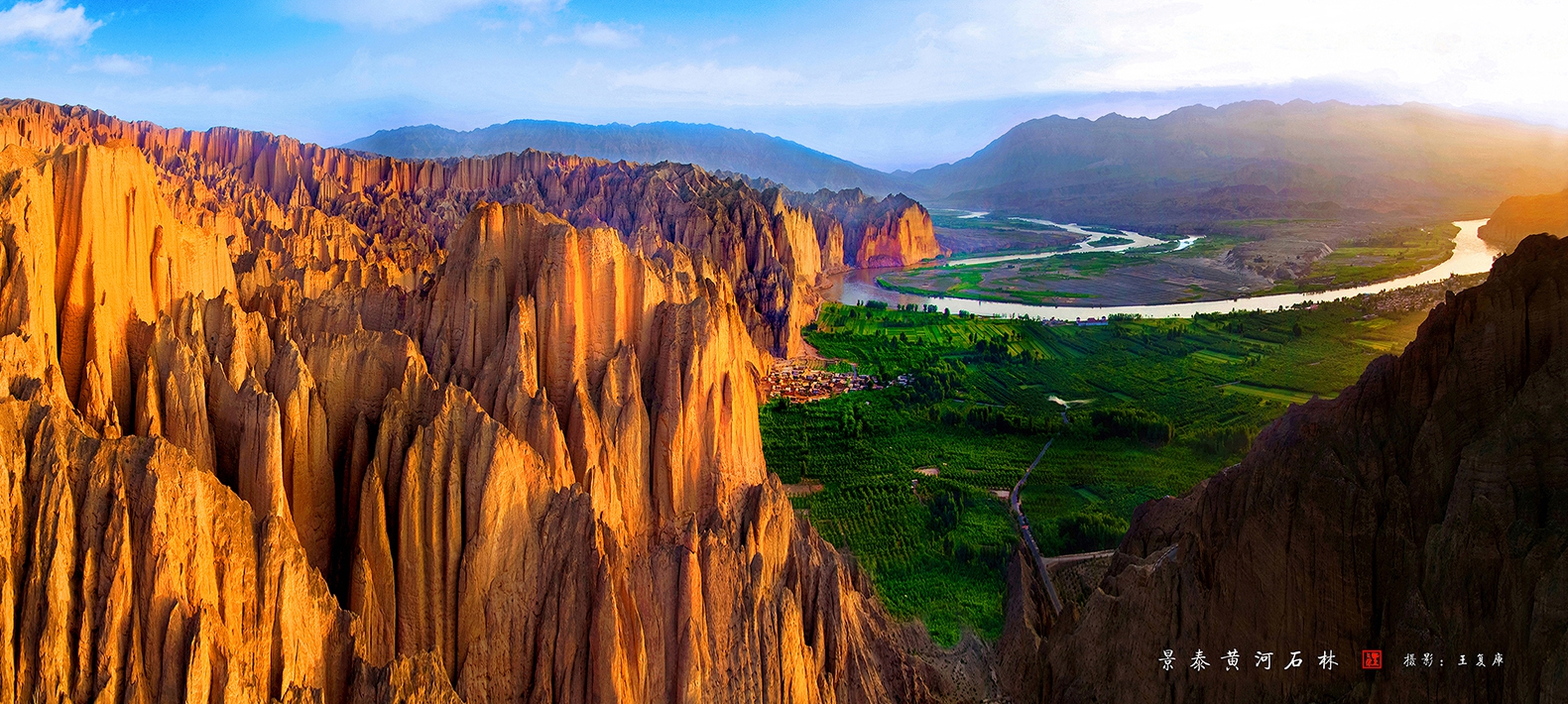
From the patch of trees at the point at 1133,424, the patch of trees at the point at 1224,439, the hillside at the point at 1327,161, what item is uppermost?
the hillside at the point at 1327,161

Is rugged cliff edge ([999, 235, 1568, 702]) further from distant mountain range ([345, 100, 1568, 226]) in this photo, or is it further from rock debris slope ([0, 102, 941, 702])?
rock debris slope ([0, 102, 941, 702])

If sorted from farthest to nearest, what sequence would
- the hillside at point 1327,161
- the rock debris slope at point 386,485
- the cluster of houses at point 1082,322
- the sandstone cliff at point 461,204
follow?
the sandstone cliff at point 461,204
the cluster of houses at point 1082,322
the hillside at point 1327,161
the rock debris slope at point 386,485

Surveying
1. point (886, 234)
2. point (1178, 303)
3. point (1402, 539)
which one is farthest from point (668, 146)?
point (1402, 539)

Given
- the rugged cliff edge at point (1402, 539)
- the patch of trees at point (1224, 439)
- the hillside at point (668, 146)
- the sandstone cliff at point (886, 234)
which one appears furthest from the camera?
the hillside at point (668, 146)

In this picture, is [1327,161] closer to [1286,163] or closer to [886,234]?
[1286,163]

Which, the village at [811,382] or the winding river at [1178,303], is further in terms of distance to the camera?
the village at [811,382]

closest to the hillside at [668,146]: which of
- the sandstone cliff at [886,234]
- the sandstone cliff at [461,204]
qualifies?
the sandstone cliff at [886,234]

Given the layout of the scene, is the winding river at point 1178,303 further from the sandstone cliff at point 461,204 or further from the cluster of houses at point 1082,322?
the sandstone cliff at point 461,204
